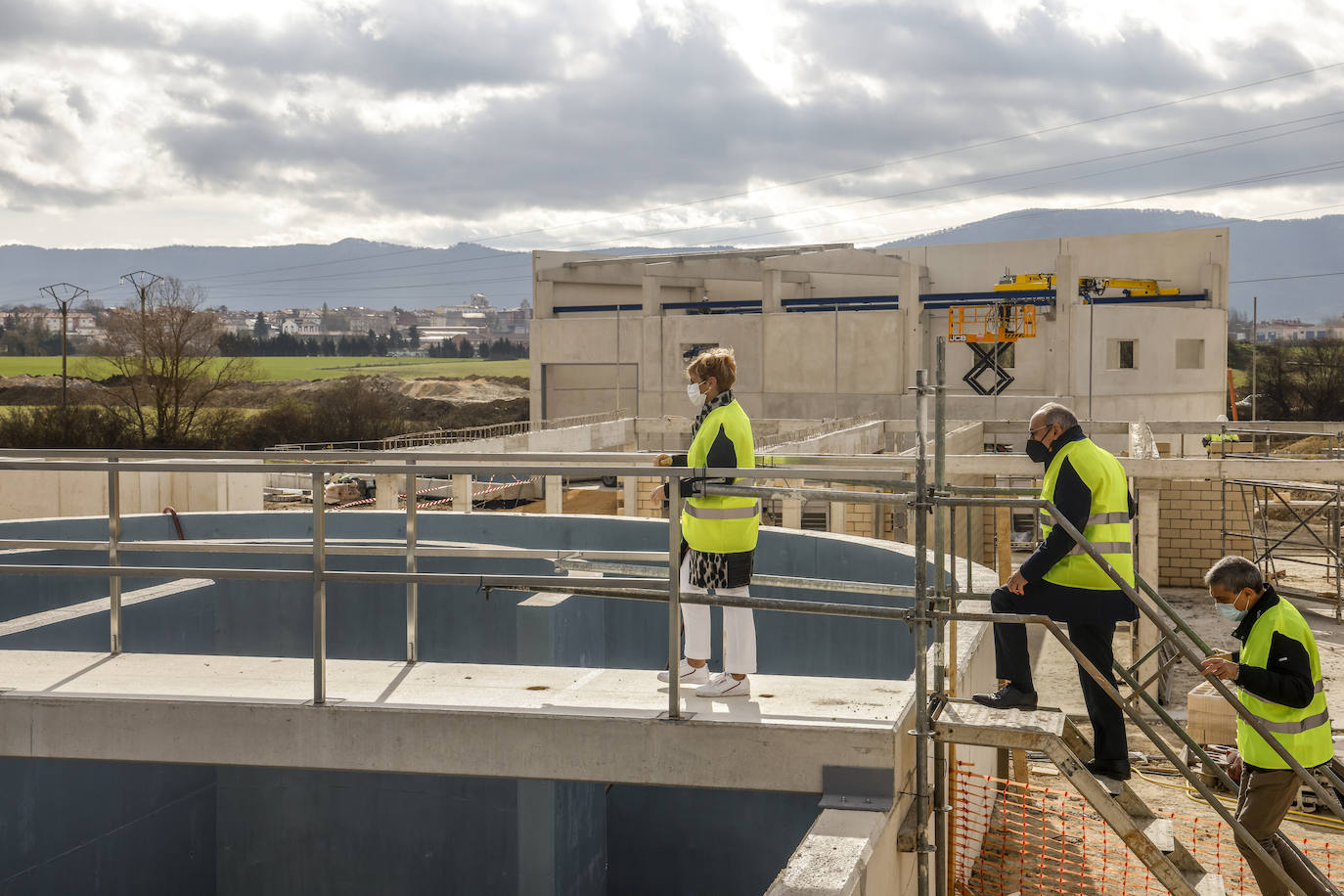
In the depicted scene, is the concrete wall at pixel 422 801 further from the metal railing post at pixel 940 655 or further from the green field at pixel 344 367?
the green field at pixel 344 367

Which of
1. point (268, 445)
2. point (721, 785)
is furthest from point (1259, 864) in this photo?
point (268, 445)

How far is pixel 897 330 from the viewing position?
36.3 metres

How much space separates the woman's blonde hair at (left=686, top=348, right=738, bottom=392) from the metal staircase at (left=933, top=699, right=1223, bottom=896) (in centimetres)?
165

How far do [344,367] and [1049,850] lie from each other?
399 ft

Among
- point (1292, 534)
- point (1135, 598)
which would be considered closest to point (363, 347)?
point (1292, 534)

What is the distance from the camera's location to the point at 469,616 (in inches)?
316

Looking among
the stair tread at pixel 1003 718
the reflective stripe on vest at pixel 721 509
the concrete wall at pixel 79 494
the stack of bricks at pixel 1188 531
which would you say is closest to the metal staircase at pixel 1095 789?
the stair tread at pixel 1003 718

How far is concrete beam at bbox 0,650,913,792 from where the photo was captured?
178 inches

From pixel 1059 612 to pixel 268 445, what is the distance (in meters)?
56.9

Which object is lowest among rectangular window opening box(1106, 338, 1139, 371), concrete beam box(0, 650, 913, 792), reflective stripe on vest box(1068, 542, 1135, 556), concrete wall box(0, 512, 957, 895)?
concrete wall box(0, 512, 957, 895)

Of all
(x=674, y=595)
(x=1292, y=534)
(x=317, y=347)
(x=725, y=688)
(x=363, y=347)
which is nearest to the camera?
(x=674, y=595)

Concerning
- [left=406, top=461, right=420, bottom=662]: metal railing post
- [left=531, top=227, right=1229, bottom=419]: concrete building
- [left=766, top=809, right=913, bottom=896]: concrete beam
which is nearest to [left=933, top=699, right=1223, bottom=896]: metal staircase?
[left=766, top=809, right=913, bottom=896]: concrete beam

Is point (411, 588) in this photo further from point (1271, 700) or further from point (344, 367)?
point (344, 367)

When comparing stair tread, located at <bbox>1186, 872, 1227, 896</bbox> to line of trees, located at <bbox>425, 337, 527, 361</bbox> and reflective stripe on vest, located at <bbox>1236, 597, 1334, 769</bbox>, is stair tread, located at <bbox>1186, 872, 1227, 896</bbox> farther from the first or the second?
line of trees, located at <bbox>425, 337, 527, 361</bbox>
